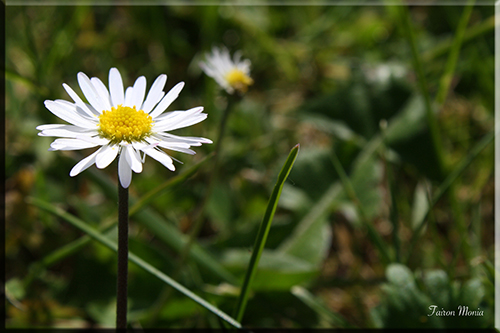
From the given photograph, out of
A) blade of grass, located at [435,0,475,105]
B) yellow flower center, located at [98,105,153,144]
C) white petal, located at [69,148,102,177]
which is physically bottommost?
white petal, located at [69,148,102,177]

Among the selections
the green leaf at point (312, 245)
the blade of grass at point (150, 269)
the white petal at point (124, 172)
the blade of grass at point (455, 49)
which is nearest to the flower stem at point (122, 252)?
the white petal at point (124, 172)

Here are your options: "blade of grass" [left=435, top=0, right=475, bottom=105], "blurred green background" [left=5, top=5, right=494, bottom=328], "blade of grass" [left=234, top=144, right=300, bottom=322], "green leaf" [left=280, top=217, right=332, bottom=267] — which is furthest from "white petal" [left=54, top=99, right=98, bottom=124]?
"blade of grass" [left=435, top=0, right=475, bottom=105]

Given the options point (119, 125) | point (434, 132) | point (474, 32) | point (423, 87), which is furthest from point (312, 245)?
point (474, 32)

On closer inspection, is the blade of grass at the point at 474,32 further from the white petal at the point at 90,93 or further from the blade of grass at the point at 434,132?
the white petal at the point at 90,93

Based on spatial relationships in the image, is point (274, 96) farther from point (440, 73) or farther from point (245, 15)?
A: point (440, 73)

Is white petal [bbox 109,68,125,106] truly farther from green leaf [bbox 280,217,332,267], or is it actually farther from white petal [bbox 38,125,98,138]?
green leaf [bbox 280,217,332,267]

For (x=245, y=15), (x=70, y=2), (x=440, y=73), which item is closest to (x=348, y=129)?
(x=440, y=73)

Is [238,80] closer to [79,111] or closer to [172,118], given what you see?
[172,118]
